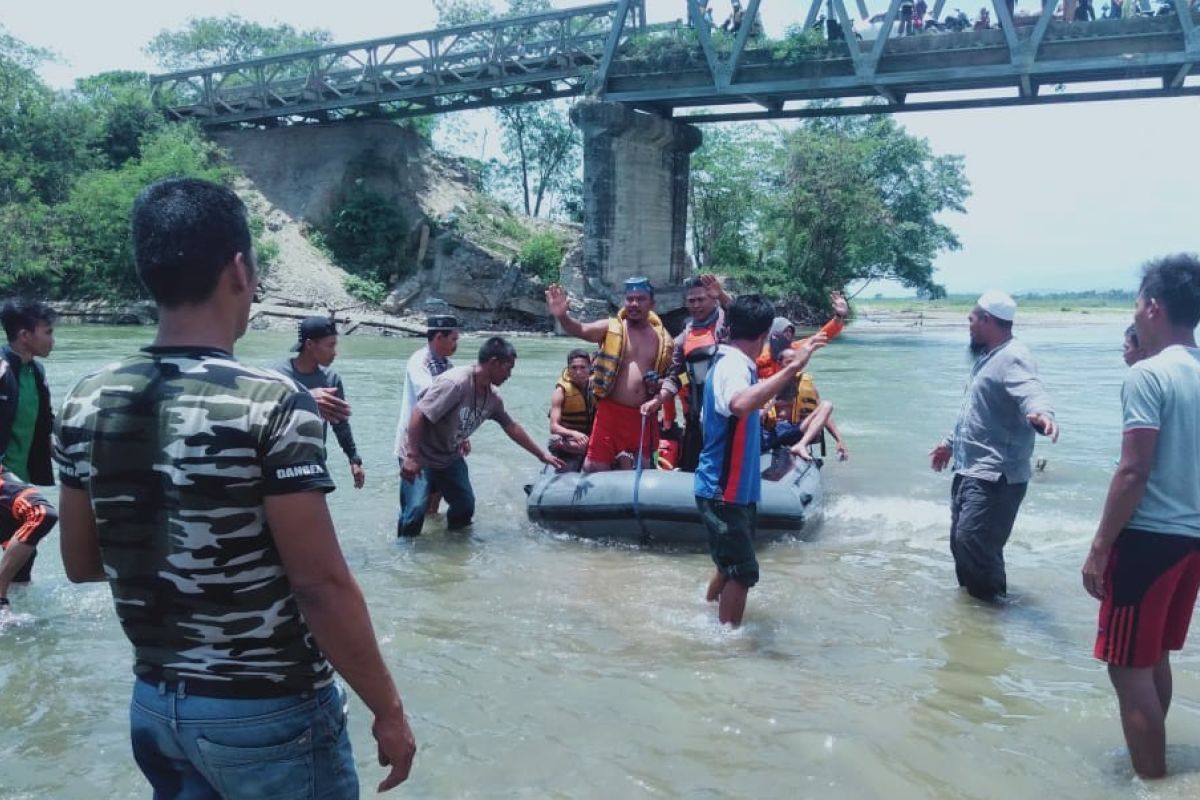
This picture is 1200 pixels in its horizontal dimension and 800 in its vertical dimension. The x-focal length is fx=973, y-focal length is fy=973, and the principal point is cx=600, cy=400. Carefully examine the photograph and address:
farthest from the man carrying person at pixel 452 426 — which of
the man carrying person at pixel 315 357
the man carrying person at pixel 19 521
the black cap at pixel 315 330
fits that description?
the man carrying person at pixel 19 521

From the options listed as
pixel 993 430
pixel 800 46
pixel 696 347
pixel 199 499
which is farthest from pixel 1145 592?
pixel 800 46

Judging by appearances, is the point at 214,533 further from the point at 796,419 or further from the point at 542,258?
the point at 542,258

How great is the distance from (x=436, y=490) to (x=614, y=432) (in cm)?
137

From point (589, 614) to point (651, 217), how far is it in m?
24.9

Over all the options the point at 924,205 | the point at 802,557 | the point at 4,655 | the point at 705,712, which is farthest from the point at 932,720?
the point at 924,205

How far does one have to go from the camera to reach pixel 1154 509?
3133mm

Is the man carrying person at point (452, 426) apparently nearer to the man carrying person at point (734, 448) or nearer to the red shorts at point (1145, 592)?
the man carrying person at point (734, 448)

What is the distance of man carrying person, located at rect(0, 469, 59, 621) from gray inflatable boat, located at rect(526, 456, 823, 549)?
3.24 m

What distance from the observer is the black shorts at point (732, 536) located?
4590 mm

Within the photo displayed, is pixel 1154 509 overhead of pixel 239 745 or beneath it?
overhead

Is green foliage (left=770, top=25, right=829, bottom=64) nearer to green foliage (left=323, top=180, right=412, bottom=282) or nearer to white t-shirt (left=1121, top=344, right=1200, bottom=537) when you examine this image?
green foliage (left=323, top=180, right=412, bottom=282)

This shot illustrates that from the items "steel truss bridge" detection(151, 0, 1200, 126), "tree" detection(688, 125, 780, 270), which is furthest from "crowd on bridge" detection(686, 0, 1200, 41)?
"tree" detection(688, 125, 780, 270)

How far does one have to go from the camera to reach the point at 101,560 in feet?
6.48

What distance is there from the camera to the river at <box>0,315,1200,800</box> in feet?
11.5
